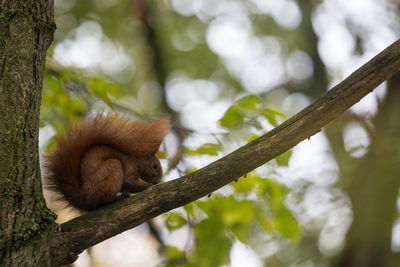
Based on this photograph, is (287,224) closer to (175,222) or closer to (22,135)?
(175,222)

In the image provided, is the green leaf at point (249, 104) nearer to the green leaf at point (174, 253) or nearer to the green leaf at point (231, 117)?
the green leaf at point (231, 117)

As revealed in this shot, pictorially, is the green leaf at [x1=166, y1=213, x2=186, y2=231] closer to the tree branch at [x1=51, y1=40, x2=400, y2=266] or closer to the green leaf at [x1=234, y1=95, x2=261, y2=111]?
the green leaf at [x1=234, y1=95, x2=261, y2=111]

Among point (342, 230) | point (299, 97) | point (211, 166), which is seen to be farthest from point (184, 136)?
point (299, 97)

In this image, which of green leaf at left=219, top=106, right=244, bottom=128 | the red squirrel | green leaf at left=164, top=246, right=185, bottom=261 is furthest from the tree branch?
green leaf at left=164, top=246, right=185, bottom=261

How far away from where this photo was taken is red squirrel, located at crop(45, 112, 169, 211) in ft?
8.20

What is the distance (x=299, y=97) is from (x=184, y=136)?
3457 millimetres

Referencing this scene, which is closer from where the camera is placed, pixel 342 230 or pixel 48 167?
pixel 48 167

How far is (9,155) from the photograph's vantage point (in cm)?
188

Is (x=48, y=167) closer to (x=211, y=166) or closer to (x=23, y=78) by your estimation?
(x=23, y=78)

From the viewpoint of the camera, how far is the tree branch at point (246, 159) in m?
2.03

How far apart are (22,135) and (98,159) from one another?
66 centimetres

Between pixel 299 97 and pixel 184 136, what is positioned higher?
pixel 299 97

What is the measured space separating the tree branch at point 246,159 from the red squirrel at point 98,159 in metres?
0.41

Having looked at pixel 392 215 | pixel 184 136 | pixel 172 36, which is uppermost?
pixel 172 36
